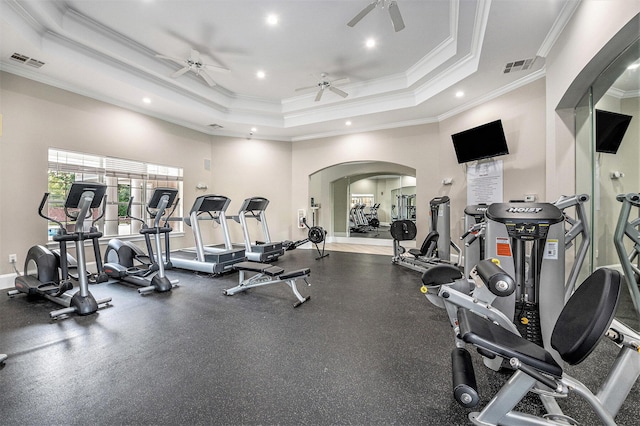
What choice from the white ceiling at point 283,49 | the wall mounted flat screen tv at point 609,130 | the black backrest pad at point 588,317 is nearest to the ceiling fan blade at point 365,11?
the white ceiling at point 283,49

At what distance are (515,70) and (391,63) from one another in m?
1.96

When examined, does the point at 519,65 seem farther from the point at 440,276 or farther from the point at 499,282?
the point at 499,282

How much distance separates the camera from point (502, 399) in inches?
51.0

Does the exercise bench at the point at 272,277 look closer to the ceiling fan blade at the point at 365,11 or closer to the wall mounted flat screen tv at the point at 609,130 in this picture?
the ceiling fan blade at the point at 365,11

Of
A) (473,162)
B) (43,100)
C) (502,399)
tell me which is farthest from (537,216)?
(43,100)

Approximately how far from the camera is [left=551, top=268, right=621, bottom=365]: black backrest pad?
112 cm

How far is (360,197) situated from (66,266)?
8.59 m

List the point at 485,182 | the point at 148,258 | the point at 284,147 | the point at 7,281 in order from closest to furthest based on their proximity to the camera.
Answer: the point at 7,281 < the point at 148,258 < the point at 485,182 < the point at 284,147

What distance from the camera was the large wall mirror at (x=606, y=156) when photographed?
282cm

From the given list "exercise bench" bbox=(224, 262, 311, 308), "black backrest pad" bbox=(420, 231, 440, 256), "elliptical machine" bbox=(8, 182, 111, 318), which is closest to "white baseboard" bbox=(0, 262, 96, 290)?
"elliptical machine" bbox=(8, 182, 111, 318)

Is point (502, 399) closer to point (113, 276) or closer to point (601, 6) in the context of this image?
point (601, 6)

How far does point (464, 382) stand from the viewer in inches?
52.7

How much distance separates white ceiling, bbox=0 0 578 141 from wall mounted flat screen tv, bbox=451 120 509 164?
737 millimetres

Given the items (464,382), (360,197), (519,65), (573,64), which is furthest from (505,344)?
(360,197)
